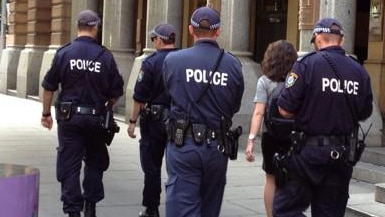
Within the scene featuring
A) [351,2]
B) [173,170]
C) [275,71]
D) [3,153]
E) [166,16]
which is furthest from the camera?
[166,16]

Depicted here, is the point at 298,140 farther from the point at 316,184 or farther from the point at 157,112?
the point at 157,112

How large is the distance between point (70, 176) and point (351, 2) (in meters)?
5.49

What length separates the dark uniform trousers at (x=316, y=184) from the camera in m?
5.00

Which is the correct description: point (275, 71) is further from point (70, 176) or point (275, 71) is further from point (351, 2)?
point (351, 2)

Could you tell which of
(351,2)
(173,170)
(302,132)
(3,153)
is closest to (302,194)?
(302,132)

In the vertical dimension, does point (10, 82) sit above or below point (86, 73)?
below

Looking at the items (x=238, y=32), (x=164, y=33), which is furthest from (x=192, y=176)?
(x=238, y=32)

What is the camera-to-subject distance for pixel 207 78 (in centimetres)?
496

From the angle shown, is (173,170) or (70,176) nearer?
(173,170)

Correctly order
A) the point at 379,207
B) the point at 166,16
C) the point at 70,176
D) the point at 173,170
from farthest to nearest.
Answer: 1. the point at 166,16
2. the point at 379,207
3. the point at 70,176
4. the point at 173,170

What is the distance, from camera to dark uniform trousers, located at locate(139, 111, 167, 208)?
6.91 m

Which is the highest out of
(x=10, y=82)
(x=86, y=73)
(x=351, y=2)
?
(x=351, y=2)

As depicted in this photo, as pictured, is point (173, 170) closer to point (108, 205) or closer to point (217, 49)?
point (217, 49)

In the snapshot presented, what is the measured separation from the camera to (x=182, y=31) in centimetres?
1756
